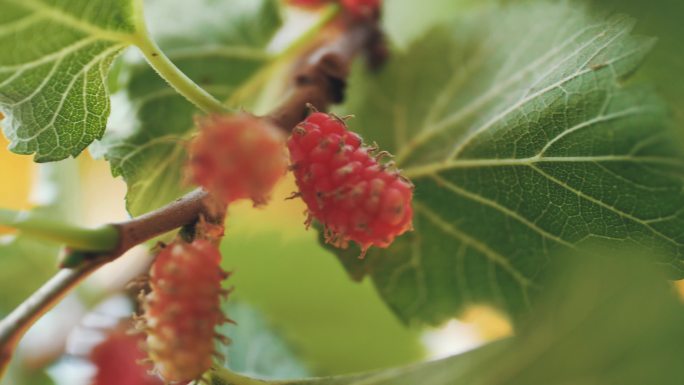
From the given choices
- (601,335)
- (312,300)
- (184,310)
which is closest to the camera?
(601,335)

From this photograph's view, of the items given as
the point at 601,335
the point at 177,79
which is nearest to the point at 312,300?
the point at 177,79

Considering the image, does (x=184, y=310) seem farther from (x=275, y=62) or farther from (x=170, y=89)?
(x=275, y=62)

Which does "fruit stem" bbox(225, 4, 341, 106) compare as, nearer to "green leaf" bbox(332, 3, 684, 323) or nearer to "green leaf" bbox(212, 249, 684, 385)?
"green leaf" bbox(332, 3, 684, 323)

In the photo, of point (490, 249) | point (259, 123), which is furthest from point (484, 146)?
point (259, 123)

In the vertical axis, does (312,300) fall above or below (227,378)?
above

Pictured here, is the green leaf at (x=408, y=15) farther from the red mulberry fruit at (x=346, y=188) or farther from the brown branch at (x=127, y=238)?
the red mulberry fruit at (x=346, y=188)

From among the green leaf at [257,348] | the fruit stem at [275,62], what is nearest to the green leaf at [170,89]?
the fruit stem at [275,62]
